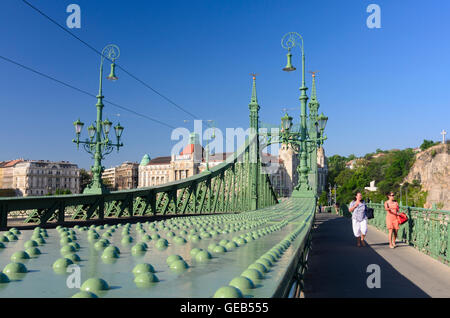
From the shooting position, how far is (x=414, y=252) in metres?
8.81

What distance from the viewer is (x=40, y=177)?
372ft

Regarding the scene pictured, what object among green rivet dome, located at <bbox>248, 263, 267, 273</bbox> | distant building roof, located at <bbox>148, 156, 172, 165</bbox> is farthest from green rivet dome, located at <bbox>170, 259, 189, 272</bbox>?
distant building roof, located at <bbox>148, 156, 172, 165</bbox>

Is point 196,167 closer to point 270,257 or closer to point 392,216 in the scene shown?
point 392,216

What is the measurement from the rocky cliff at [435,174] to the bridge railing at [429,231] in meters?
49.3

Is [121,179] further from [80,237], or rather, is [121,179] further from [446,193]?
[80,237]

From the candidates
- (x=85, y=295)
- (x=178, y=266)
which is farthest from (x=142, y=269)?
(x=85, y=295)

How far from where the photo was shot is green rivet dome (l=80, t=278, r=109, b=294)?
5.28 feet

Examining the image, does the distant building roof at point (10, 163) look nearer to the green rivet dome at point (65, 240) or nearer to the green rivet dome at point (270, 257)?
the green rivet dome at point (65, 240)

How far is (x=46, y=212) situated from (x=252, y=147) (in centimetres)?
1113

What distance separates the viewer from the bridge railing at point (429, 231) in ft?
24.5

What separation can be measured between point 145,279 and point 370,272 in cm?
574

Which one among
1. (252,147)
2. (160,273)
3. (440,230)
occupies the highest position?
(252,147)

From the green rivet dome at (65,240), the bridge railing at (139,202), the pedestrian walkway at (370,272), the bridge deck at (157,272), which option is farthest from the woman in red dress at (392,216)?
the green rivet dome at (65,240)
